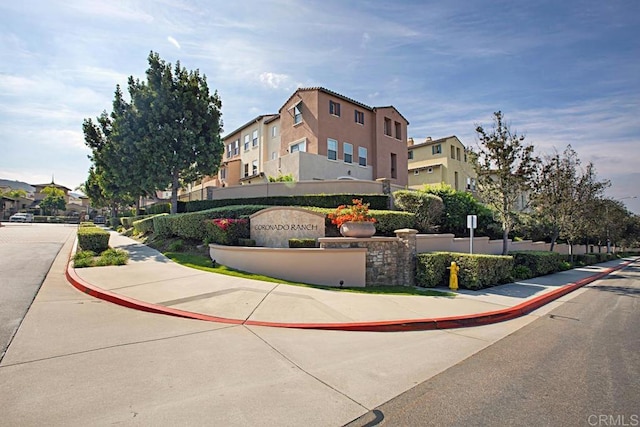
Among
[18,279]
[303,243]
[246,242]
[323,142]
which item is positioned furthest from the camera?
[323,142]

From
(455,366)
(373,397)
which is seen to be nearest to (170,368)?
(373,397)

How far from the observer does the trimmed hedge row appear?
10766 millimetres

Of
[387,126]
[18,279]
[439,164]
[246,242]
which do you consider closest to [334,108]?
[387,126]

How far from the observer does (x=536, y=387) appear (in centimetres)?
403

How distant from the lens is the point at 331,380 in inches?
161

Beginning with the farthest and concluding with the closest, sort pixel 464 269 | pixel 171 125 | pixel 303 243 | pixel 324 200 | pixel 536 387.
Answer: pixel 171 125
pixel 324 200
pixel 303 243
pixel 464 269
pixel 536 387

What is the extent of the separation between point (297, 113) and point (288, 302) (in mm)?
21931

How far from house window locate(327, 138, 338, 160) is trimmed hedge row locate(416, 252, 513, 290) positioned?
15.9 meters

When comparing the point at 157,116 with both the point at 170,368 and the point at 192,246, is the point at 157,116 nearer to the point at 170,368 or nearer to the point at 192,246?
the point at 192,246

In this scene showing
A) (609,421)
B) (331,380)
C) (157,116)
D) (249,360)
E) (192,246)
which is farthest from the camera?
(157,116)

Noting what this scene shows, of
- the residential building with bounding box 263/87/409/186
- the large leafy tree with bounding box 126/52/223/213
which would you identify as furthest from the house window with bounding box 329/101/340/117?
the large leafy tree with bounding box 126/52/223/213

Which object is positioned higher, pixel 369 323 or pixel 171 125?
pixel 171 125

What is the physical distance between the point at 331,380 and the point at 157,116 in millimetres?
20989

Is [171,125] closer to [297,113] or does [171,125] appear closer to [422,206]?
[297,113]
